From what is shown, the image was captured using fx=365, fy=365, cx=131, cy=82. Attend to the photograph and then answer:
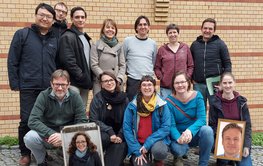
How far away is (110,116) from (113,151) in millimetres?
474

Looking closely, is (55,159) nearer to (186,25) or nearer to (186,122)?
(186,122)

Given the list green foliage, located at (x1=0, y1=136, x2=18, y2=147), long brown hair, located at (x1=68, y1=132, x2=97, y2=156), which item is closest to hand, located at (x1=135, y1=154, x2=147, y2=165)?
long brown hair, located at (x1=68, y1=132, x2=97, y2=156)

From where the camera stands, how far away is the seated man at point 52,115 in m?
4.45

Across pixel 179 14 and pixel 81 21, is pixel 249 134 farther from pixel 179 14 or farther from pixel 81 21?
pixel 179 14

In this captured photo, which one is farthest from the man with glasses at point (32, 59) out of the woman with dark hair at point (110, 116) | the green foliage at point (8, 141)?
the green foliage at point (8, 141)

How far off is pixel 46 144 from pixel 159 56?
2.12 meters

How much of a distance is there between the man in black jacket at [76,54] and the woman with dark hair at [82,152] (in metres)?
0.89

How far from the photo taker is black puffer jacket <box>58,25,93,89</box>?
489cm

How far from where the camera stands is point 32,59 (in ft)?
15.4

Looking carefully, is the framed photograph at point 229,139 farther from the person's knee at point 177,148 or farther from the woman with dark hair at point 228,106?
the person's knee at point 177,148

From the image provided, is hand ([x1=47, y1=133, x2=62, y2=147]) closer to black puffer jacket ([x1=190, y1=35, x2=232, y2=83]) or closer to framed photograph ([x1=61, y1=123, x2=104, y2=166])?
framed photograph ([x1=61, y1=123, x2=104, y2=166])

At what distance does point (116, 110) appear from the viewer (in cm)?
486

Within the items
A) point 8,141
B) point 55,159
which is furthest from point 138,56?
point 8,141

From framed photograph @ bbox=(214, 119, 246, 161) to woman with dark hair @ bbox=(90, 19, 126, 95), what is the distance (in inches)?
60.2
